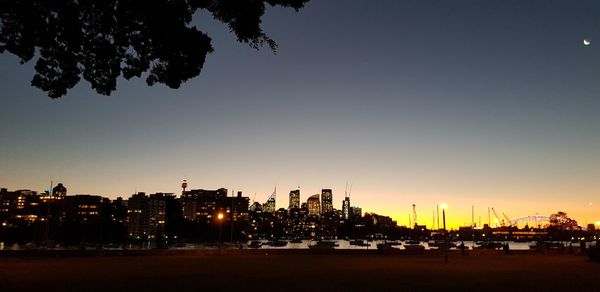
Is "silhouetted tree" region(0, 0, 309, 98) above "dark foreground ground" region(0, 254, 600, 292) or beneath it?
above

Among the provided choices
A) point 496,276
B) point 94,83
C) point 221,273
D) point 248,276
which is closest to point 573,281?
point 496,276

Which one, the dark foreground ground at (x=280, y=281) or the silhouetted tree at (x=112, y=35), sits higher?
the silhouetted tree at (x=112, y=35)

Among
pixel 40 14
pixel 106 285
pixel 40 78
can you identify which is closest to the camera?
pixel 40 14

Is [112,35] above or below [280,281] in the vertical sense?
above

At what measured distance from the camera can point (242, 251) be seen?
46031 millimetres

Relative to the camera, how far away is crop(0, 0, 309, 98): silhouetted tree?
8484 mm

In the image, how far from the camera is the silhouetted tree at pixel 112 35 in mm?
8484

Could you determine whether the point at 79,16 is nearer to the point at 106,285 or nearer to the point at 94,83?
the point at 94,83

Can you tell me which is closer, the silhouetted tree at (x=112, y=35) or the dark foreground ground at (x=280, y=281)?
the silhouetted tree at (x=112, y=35)

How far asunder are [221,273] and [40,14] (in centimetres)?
1801

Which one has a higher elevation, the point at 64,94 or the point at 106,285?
the point at 64,94

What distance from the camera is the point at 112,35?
9.32 meters

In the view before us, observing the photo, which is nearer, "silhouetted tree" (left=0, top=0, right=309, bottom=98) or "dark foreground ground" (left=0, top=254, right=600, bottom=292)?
"silhouetted tree" (left=0, top=0, right=309, bottom=98)

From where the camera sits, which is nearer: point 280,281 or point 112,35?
point 112,35
